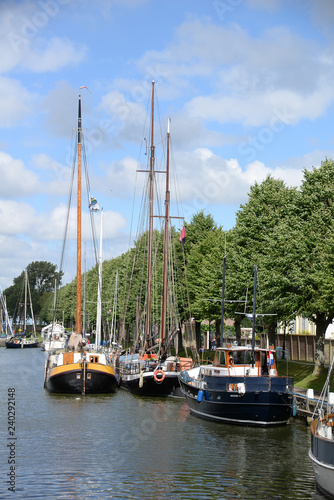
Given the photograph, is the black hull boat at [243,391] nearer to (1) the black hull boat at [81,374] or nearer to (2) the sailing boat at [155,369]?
(2) the sailing boat at [155,369]

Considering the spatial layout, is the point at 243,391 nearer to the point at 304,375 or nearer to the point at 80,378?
the point at 304,375

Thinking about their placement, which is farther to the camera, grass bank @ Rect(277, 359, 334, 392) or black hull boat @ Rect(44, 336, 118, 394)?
black hull boat @ Rect(44, 336, 118, 394)

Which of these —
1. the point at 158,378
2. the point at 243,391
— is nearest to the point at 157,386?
the point at 158,378

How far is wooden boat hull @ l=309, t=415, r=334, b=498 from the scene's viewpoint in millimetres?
20938

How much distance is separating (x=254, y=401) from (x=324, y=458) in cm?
1396

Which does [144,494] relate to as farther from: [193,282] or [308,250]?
[193,282]

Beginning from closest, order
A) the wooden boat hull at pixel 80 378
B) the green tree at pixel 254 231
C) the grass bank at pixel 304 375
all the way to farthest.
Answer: the grass bank at pixel 304 375 → the wooden boat hull at pixel 80 378 → the green tree at pixel 254 231

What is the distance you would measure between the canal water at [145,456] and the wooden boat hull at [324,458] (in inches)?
29.1

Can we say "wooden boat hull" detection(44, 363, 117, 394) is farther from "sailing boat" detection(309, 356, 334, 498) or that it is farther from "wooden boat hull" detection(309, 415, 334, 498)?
"wooden boat hull" detection(309, 415, 334, 498)

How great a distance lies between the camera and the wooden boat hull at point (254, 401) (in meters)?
35.2

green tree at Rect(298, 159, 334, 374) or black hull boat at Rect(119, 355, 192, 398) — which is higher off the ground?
green tree at Rect(298, 159, 334, 374)

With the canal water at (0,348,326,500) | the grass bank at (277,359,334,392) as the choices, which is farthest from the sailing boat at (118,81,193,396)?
the grass bank at (277,359,334,392)

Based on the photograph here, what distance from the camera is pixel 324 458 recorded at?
21453 mm

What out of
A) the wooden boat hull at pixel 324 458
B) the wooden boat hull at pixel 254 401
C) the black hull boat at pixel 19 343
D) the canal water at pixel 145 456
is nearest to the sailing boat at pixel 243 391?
the wooden boat hull at pixel 254 401
